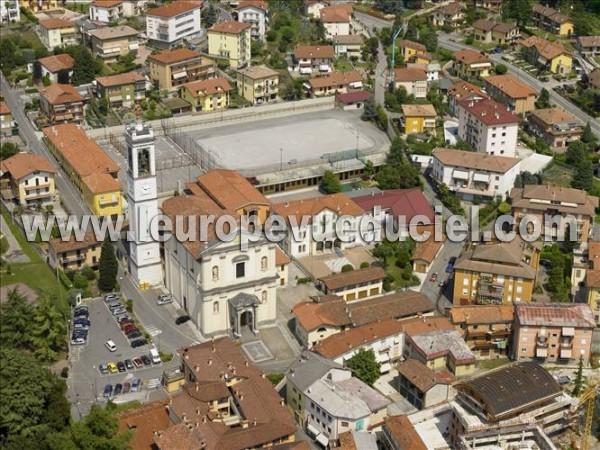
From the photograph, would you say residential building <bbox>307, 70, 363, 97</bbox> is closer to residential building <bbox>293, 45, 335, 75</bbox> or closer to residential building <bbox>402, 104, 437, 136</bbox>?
residential building <bbox>293, 45, 335, 75</bbox>

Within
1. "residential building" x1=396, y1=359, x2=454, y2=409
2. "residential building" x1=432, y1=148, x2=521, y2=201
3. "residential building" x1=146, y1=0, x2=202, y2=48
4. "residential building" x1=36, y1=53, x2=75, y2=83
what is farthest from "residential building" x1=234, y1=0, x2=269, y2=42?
"residential building" x1=396, y1=359, x2=454, y2=409

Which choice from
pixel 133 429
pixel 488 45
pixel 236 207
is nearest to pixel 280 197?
pixel 236 207

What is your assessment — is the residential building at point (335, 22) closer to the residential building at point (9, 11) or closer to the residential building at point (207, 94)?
the residential building at point (207, 94)

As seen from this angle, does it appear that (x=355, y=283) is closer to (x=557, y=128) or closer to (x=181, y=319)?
(x=181, y=319)

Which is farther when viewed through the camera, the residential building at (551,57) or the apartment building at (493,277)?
the residential building at (551,57)

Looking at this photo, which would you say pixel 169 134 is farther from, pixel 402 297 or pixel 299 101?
pixel 402 297

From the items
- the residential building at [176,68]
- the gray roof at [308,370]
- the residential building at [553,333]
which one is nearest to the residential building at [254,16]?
the residential building at [176,68]
